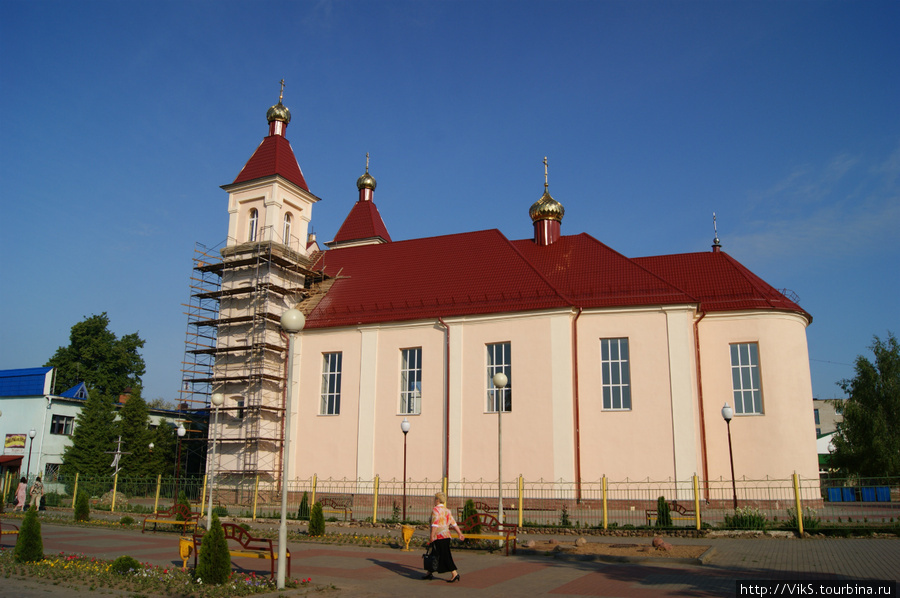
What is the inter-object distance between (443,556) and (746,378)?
1748cm

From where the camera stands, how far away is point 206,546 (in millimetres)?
9695

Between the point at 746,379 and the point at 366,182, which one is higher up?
the point at 366,182

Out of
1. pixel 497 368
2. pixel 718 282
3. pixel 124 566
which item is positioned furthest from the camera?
pixel 718 282

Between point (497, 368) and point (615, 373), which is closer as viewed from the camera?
point (615, 373)

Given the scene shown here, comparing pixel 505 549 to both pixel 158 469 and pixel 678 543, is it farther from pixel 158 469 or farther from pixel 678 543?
pixel 158 469

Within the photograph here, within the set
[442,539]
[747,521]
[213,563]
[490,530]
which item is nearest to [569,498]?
[747,521]

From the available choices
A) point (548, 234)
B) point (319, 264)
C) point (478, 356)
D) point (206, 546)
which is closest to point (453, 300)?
point (478, 356)

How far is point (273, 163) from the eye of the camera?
3144 cm

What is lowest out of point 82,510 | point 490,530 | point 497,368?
point 82,510

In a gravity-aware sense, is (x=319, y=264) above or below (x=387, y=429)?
above

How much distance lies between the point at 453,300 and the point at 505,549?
45.7 feet

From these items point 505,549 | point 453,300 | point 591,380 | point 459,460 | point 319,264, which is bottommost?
Answer: point 505,549

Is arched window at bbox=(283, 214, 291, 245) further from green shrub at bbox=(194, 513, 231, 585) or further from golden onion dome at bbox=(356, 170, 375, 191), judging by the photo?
green shrub at bbox=(194, 513, 231, 585)

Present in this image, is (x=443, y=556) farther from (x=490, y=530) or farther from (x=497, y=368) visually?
(x=497, y=368)
